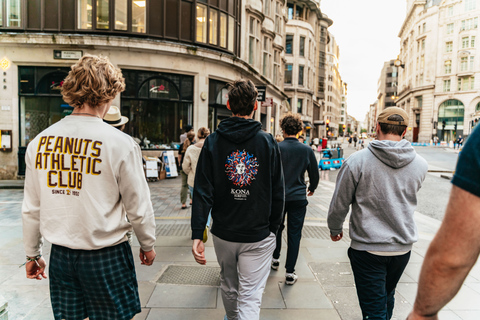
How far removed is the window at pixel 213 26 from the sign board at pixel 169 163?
6.21 meters

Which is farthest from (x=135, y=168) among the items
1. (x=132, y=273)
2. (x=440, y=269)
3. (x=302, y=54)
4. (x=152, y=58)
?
A: (x=302, y=54)

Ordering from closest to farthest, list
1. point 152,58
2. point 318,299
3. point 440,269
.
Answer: point 440,269 < point 318,299 < point 152,58

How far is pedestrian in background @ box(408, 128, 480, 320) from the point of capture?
3.36ft

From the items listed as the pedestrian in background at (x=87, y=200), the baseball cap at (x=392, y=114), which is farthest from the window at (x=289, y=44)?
the pedestrian in background at (x=87, y=200)

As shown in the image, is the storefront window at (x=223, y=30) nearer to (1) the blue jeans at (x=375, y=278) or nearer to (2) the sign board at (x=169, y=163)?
(2) the sign board at (x=169, y=163)

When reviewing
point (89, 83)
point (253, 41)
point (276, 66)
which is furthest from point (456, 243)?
point (276, 66)

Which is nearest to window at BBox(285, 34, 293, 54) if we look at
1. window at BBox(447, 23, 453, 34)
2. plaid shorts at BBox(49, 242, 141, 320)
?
window at BBox(447, 23, 453, 34)

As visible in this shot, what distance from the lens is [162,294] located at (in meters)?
3.88

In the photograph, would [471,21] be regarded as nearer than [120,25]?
No

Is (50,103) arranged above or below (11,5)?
below

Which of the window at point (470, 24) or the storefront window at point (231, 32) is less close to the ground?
the window at point (470, 24)

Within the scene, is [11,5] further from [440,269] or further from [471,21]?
[471,21]

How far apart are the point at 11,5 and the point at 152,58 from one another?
6.01 metres

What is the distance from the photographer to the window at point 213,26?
16.3 metres
